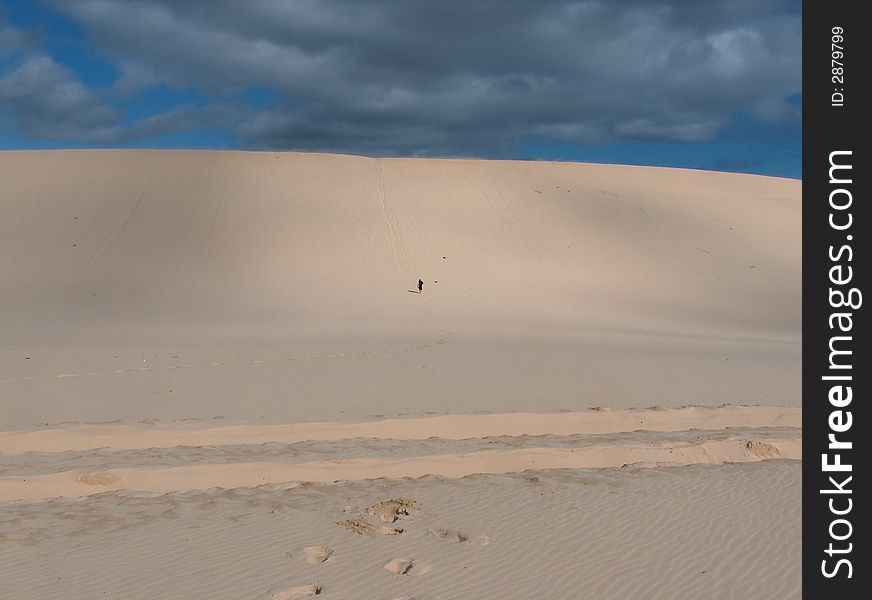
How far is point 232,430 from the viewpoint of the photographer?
30.5 feet

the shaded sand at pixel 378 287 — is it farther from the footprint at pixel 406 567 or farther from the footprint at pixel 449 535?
the footprint at pixel 406 567

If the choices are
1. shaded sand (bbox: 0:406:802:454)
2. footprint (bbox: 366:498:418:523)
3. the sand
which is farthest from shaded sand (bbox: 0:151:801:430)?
footprint (bbox: 366:498:418:523)

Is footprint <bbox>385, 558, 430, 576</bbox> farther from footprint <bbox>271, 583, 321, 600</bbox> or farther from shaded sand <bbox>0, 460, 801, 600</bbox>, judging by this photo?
footprint <bbox>271, 583, 321, 600</bbox>

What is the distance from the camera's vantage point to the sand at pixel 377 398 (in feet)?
18.9

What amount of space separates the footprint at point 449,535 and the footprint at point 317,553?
2.87ft

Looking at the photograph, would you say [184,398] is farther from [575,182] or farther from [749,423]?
[575,182]

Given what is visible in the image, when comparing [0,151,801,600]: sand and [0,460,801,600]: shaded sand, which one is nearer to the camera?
[0,460,801,600]: shaded sand

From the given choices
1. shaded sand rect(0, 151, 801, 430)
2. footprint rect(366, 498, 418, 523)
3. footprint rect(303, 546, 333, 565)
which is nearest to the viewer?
footprint rect(303, 546, 333, 565)

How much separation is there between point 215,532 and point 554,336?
14470 millimetres

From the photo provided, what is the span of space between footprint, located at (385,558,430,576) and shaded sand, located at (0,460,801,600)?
0.07 feet

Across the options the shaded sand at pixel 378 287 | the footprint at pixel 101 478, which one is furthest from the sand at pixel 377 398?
the shaded sand at pixel 378 287

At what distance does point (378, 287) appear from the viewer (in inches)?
1049

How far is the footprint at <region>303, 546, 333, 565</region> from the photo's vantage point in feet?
18.6
